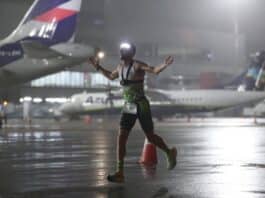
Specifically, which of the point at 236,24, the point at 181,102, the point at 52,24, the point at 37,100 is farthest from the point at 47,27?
the point at 236,24

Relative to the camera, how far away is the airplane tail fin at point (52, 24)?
96.0 ft

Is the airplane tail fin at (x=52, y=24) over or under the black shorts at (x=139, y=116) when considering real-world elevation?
over

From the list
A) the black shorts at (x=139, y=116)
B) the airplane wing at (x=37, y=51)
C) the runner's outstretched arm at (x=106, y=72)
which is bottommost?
the black shorts at (x=139, y=116)

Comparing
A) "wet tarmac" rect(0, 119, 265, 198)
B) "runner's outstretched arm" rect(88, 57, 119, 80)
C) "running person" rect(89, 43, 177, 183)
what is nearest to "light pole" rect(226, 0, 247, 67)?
"wet tarmac" rect(0, 119, 265, 198)

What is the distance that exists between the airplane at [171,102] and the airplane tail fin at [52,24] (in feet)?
112

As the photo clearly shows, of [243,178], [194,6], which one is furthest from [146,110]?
[194,6]

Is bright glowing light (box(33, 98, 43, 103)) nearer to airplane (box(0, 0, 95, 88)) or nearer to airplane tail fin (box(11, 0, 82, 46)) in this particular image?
airplane (box(0, 0, 95, 88))

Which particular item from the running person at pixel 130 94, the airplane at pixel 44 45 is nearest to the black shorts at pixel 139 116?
the running person at pixel 130 94

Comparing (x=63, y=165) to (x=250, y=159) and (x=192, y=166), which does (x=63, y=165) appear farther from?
(x=250, y=159)

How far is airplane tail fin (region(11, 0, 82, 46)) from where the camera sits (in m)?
29.2

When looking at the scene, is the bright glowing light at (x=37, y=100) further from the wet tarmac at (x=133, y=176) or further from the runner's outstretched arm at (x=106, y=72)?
the runner's outstretched arm at (x=106, y=72)

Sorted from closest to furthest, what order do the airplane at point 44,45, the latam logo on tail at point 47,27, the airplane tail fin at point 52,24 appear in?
the airplane at point 44,45
the latam logo on tail at point 47,27
the airplane tail fin at point 52,24

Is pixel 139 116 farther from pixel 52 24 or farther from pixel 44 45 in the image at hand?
pixel 52 24

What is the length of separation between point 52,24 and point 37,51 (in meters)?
1.54
